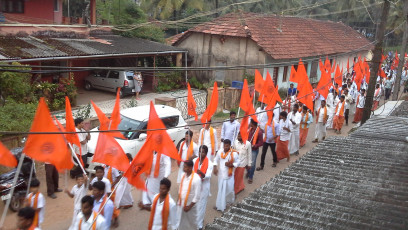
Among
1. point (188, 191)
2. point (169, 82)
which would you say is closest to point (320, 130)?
point (188, 191)

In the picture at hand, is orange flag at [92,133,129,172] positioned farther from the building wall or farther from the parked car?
the building wall

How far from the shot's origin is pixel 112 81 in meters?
19.1

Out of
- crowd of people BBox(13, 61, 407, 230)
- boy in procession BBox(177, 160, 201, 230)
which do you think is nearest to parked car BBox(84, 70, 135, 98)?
crowd of people BBox(13, 61, 407, 230)

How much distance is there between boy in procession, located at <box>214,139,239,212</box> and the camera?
307 inches

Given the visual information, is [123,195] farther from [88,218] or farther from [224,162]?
[88,218]

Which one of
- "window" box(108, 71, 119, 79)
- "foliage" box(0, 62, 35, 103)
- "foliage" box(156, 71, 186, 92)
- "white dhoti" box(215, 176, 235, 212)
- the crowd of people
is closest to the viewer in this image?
the crowd of people

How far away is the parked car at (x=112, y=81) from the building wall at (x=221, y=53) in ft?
17.5

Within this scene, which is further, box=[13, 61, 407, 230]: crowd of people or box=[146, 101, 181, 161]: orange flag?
box=[146, 101, 181, 161]: orange flag

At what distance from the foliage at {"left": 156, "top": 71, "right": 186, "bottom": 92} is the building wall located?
1.42 m

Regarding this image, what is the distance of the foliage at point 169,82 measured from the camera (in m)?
21.0

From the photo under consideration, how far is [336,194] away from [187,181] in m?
2.36

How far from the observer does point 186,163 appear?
6426 millimetres

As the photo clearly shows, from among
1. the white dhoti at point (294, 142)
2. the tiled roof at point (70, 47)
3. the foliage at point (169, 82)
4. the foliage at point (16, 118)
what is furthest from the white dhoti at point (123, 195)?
the foliage at point (169, 82)

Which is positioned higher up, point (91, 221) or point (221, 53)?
point (221, 53)
